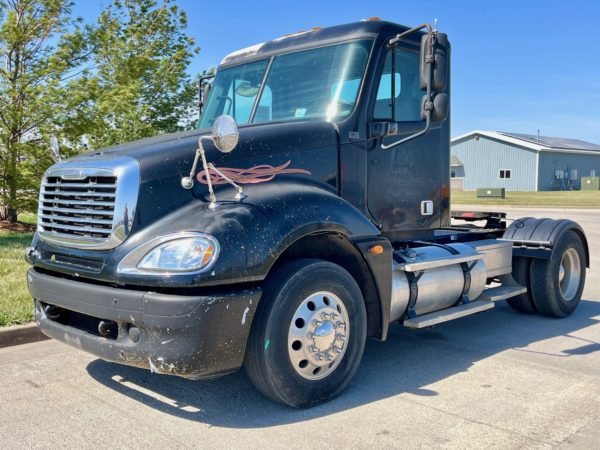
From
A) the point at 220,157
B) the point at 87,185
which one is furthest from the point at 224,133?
the point at 87,185

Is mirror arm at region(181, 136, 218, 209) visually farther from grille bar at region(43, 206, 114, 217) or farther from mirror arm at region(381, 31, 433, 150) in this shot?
mirror arm at region(381, 31, 433, 150)

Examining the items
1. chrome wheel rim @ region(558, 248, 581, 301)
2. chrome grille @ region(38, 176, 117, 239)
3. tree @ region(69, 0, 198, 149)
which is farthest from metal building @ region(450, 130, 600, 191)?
chrome grille @ region(38, 176, 117, 239)

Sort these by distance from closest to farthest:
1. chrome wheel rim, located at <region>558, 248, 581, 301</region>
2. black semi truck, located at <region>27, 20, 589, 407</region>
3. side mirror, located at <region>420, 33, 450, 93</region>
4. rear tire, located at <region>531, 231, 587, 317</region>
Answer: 1. black semi truck, located at <region>27, 20, 589, 407</region>
2. side mirror, located at <region>420, 33, 450, 93</region>
3. rear tire, located at <region>531, 231, 587, 317</region>
4. chrome wheel rim, located at <region>558, 248, 581, 301</region>

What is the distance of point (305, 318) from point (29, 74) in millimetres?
11464

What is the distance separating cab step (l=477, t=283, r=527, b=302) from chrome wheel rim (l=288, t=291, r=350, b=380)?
7.41ft

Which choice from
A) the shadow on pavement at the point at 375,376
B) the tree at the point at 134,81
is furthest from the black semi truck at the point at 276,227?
the tree at the point at 134,81

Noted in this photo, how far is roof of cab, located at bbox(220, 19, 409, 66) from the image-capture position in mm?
5102

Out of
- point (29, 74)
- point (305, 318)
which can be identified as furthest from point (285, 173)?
point (29, 74)

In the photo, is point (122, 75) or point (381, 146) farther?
point (122, 75)

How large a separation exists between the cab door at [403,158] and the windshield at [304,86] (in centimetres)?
26

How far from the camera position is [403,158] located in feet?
18.0

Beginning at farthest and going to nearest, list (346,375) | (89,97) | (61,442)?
(89,97) → (346,375) → (61,442)

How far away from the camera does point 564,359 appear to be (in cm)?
534

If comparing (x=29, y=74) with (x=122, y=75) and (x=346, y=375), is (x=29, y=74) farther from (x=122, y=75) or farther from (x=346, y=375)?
(x=346, y=375)
